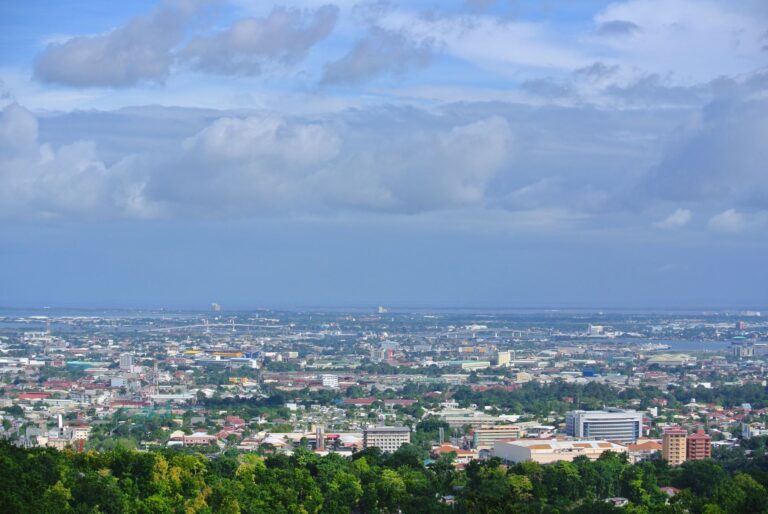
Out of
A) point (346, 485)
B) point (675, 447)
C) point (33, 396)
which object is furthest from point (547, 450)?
point (33, 396)

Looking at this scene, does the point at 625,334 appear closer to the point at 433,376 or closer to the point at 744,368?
the point at 744,368

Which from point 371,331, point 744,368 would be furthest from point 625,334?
point 744,368

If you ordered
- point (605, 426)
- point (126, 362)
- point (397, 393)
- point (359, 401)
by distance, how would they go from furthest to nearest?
point (126, 362)
point (397, 393)
point (359, 401)
point (605, 426)

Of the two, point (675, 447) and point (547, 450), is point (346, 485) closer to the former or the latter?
point (547, 450)

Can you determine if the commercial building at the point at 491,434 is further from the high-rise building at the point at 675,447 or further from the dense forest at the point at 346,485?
the dense forest at the point at 346,485

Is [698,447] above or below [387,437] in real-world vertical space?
above

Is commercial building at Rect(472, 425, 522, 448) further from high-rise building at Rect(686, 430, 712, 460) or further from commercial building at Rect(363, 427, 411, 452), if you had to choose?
high-rise building at Rect(686, 430, 712, 460)
